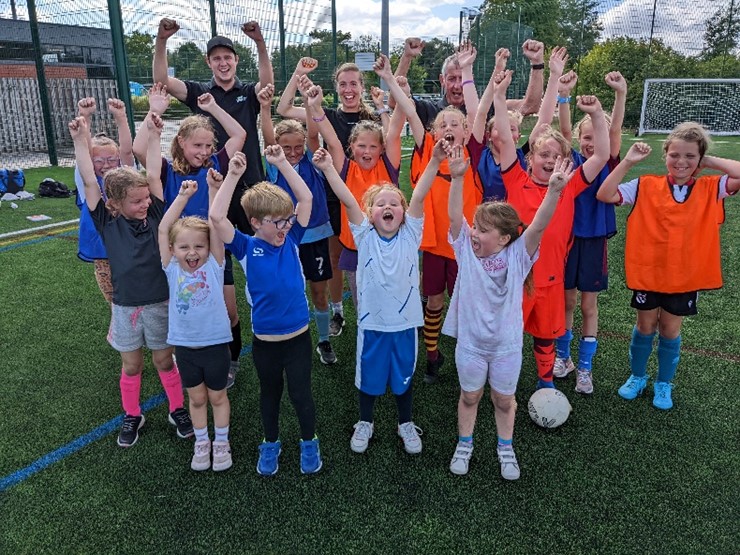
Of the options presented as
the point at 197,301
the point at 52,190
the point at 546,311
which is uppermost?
the point at 197,301

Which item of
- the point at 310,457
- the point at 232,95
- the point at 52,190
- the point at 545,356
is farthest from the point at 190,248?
the point at 52,190

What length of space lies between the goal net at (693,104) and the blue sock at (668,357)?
2170cm

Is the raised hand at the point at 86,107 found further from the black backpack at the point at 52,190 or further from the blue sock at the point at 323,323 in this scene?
the black backpack at the point at 52,190

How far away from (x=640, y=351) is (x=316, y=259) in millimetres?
2265

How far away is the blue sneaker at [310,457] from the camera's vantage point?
9.89 ft

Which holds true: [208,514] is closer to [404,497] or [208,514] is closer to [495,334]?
[404,497]

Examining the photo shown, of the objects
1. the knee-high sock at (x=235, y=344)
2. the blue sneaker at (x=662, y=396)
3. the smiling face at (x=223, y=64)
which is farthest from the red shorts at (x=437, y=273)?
the smiling face at (x=223, y=64)

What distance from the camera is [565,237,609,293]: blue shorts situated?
3.69 metres

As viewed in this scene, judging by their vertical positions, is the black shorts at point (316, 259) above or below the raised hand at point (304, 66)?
below

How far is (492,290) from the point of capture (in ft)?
9.35

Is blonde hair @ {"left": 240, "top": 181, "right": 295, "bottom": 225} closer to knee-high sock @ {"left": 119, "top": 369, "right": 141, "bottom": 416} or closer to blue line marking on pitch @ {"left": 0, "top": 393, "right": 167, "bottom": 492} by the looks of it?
knee-high sock @ {"left": 119, "top": 369, "right": 141, "bottom": 416}

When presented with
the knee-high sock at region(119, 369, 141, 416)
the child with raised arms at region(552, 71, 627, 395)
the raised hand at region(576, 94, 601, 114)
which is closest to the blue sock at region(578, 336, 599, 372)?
the child with raised arms at region(552, 71, 627, 395)

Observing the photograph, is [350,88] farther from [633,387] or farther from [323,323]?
[633,387]

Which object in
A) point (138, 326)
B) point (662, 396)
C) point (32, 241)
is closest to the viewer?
point (138, 326)
